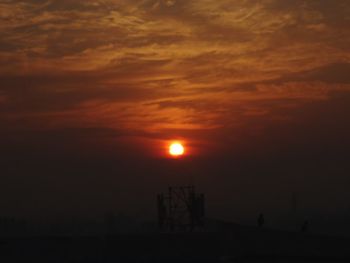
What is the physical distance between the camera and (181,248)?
139 ft

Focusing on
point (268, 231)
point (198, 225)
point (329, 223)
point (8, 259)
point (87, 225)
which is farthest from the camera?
point (329, 223)

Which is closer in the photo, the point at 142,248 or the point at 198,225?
the point at 142,248

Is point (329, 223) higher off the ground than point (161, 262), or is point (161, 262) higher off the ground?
point (329, 223)

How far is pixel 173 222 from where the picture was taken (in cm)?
6159

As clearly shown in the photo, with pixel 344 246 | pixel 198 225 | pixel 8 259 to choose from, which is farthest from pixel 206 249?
pixel 198 225

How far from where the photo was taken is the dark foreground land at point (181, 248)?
136ft

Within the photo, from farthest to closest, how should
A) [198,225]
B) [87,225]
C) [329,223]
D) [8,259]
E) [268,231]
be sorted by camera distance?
[329,223] → [87,225] → [198,225] → [268,231] → [8,259]

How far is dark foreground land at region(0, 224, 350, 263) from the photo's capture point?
41.4m

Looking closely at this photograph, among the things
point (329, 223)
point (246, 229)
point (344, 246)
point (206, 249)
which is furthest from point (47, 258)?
point (329, 223)

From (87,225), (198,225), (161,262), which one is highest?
(87,225)

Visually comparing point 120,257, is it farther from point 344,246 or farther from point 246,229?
point 344,246

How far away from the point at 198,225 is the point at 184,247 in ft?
57.4

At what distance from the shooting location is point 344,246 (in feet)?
142

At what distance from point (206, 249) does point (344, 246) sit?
27.3 feet
